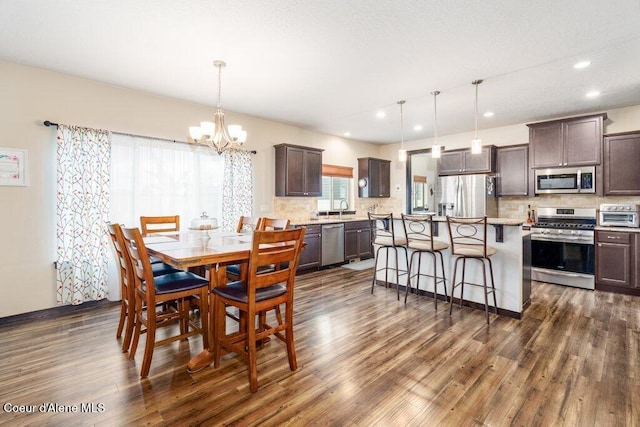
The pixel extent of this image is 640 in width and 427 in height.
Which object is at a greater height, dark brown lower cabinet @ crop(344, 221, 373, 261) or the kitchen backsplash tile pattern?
the kitchen backsplash tile pattern

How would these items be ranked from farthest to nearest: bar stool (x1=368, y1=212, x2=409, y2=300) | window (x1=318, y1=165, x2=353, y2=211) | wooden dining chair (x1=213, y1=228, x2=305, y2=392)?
window (x1=318, y1=165, x2=353, y2=211)
bar stool (x1=368, y1=212, x2=409, y2=300)
wooden dining chair (x1=213, y1=228, x2=305, y2=392)

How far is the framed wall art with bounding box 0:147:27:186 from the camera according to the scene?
124 inches

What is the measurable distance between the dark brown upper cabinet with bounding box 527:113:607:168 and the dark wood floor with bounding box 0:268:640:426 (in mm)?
2398

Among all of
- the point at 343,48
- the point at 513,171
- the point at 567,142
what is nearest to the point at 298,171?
the point at 343,48

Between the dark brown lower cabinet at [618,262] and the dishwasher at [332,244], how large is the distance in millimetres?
3861

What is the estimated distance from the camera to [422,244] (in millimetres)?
3750

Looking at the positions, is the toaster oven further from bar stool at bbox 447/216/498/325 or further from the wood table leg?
the wood table leg

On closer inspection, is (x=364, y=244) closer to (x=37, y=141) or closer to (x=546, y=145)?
(x=546, y=145)

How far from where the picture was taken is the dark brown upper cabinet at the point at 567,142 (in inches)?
178

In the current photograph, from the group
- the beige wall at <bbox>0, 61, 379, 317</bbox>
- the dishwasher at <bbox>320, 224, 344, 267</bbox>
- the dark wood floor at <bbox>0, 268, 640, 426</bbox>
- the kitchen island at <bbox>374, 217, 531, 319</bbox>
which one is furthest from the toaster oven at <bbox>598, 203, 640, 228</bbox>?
the beige wall at <bbox>0, 61, 379, 317</bbox>

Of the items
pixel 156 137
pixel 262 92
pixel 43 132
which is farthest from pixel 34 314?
pixel 262 92

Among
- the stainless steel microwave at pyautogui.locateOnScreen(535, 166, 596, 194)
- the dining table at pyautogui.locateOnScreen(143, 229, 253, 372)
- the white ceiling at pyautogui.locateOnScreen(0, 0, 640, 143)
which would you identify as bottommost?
the dining table at pyautogui.locateOnScreen(143, 229, 253, 372)

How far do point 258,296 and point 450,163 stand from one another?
5.30 m

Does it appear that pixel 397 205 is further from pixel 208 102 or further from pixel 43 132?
pixel 43 132
